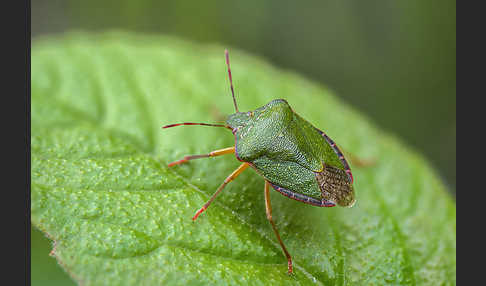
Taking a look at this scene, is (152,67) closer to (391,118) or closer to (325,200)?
(325,200)

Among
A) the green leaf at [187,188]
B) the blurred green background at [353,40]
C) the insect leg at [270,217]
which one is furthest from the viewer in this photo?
the blurred green background at [353,40]

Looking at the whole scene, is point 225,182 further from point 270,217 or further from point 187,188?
point 270,217

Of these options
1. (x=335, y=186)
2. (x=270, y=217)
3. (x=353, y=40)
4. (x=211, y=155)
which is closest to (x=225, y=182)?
(x=211, y=155)

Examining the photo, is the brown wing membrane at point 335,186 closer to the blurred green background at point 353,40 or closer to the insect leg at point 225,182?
Answer: the insect leg at point 225,182

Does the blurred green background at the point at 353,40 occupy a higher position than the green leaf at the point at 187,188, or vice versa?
the blurred green background at the point at 353,40

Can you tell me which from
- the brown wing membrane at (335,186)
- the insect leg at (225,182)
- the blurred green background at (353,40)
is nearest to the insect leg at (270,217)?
the insect leg at (225,182)

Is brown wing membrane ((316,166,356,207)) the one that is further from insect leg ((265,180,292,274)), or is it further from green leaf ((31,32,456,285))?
insect leg ((265,180,292,274))
